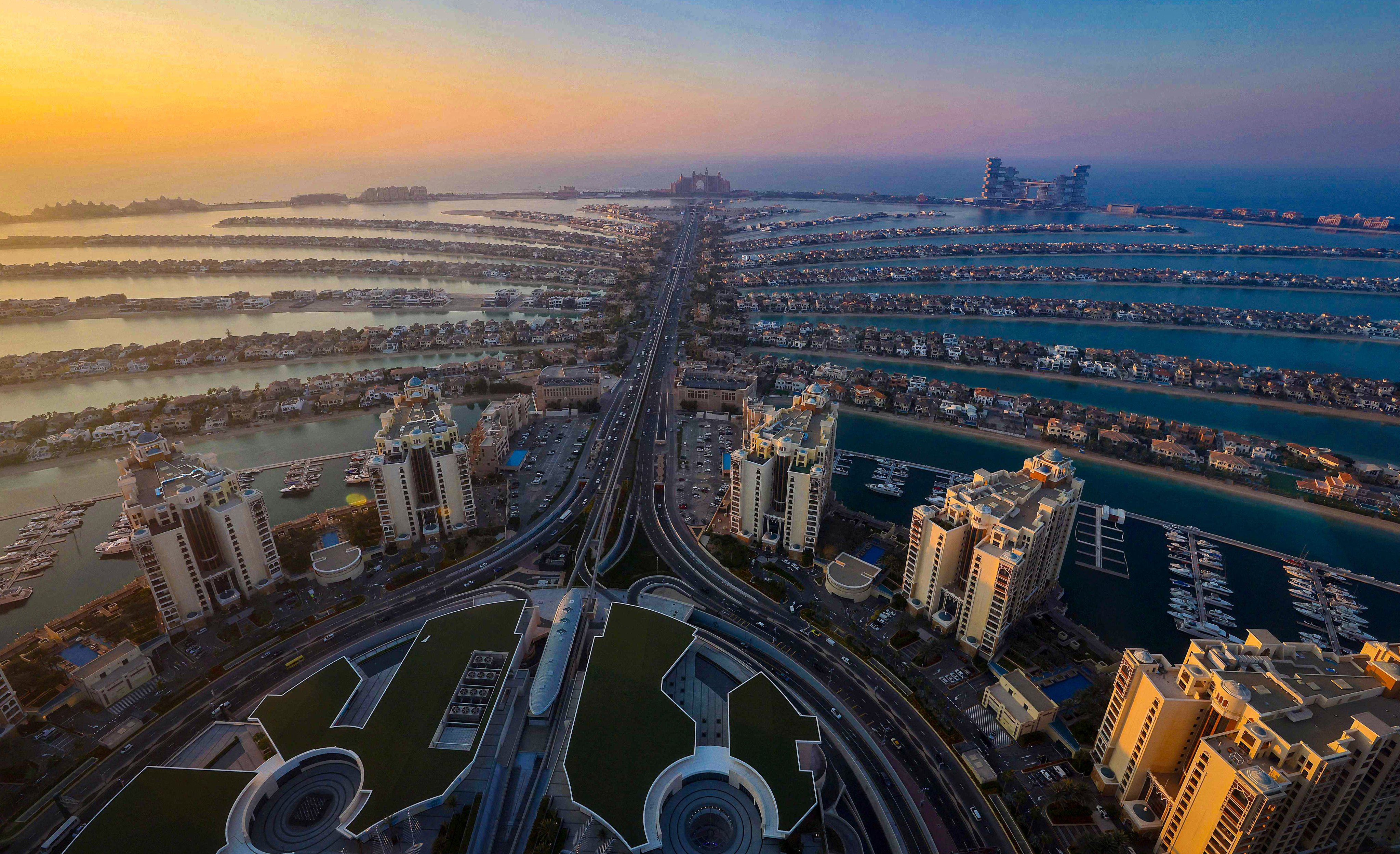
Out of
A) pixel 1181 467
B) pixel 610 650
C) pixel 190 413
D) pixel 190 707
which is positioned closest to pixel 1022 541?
pixel 610 650

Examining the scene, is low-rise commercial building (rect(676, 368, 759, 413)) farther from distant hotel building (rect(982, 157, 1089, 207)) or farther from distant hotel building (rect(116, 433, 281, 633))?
distant hotel building (rect(982, 157, 1089, 207))

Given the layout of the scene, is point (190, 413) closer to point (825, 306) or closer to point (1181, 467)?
point (825, 306)

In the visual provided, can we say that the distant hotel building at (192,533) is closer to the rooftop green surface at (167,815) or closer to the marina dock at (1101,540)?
the rooftop green surface at (167,815)

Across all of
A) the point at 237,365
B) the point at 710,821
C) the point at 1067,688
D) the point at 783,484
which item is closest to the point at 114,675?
the point at 710,821

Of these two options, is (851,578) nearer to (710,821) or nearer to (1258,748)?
(710,821)

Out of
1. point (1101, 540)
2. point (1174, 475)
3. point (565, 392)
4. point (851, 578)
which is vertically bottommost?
point (1101, 540)

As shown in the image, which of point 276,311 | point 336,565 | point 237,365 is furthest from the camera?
point 276,311

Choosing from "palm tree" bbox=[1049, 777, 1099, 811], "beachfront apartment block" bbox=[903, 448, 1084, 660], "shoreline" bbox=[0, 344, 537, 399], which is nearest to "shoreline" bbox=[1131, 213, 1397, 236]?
"beachfront apartment block" bbox=[903, 448, 1084, 660]
